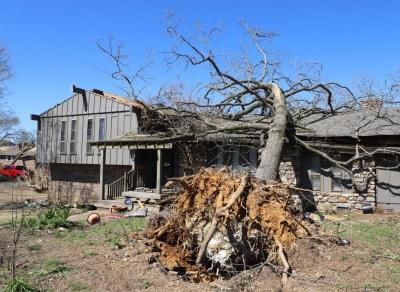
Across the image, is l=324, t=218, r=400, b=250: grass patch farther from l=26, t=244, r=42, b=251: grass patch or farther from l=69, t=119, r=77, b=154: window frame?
l=69, t=119, r=77, b=154: window frame

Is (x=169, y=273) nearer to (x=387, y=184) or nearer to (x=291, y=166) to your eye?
(x=291, y=166)

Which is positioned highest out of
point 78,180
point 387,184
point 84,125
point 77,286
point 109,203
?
point 84,125

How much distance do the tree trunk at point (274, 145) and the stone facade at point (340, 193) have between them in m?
2.09

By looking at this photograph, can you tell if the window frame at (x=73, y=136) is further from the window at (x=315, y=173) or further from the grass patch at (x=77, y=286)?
the grass patch at (x=77, y=286)

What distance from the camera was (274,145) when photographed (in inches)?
405

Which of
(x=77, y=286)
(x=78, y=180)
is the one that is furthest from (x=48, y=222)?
(x=78, y=180)

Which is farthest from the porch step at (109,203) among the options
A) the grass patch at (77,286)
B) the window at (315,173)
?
the grass patch at (77,286)

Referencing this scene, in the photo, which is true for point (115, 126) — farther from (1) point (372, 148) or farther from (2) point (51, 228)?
(1) point (372, 148)

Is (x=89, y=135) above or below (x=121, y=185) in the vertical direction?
above

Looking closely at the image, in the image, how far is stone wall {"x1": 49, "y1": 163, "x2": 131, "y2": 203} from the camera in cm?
1855

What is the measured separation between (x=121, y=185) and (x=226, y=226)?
11.3 m

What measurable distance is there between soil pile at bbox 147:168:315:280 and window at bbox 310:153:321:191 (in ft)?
20.6

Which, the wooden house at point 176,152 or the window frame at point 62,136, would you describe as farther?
the window frame at point 62,136

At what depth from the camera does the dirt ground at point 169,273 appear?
559 centimetres
